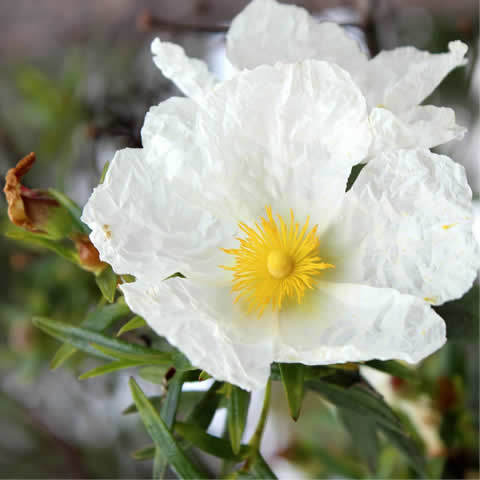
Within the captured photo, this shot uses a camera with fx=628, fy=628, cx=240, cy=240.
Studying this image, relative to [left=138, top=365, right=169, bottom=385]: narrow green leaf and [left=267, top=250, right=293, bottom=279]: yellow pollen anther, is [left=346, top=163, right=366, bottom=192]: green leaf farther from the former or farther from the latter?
[left=138, top=365, right=169, bottom=385]: narrow green leaf

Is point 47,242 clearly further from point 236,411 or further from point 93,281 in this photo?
point 93,281

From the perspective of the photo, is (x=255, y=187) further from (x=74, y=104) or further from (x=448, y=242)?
(x=74, y=104)

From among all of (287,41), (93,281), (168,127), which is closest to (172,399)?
(168,127)

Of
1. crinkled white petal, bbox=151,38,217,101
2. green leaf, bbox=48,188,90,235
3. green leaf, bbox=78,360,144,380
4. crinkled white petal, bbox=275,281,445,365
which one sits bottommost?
green leaf, bbox=78,360,144,380

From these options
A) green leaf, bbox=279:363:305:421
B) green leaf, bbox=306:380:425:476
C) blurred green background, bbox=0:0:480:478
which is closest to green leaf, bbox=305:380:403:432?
green leaf, bbox=306:380:425:476

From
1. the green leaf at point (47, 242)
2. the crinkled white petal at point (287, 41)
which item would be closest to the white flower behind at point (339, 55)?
the crinkled white petal at point (287, 41)

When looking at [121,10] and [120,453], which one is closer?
[120,453]

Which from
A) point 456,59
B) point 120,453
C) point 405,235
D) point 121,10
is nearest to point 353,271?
point 405,235
